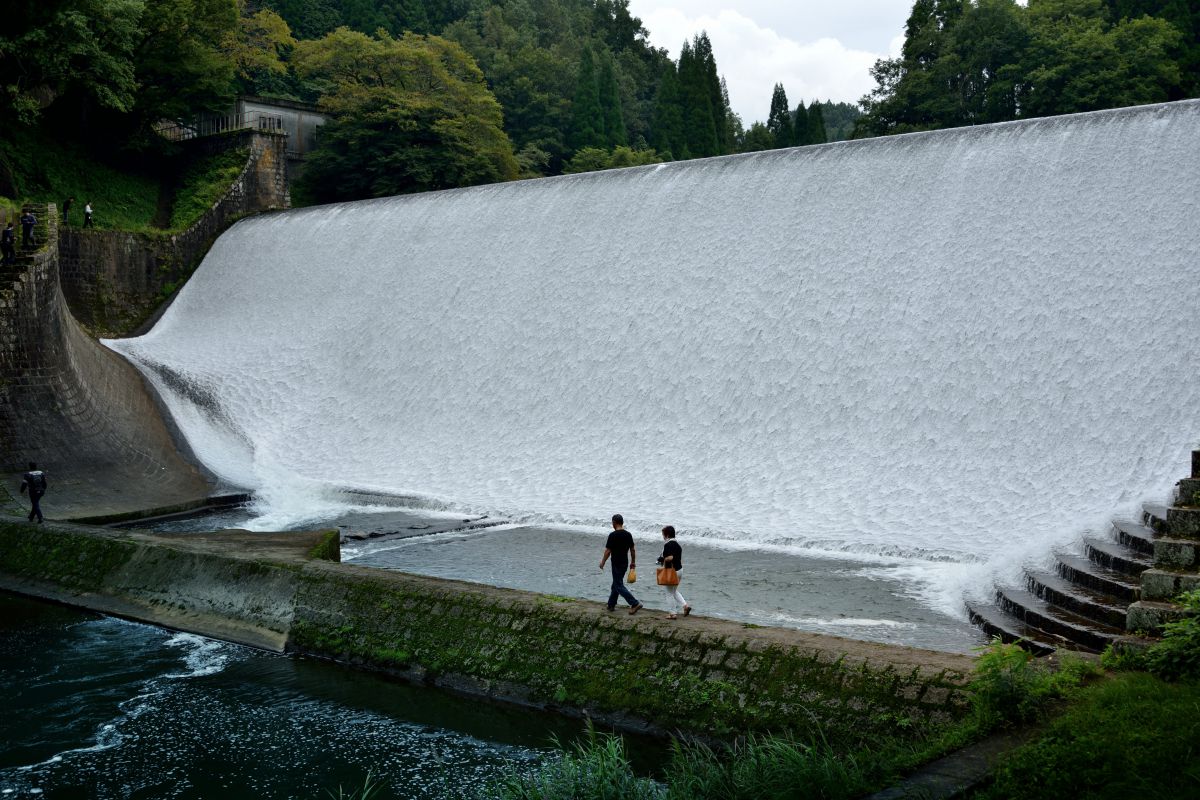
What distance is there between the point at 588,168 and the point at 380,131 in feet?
27.4

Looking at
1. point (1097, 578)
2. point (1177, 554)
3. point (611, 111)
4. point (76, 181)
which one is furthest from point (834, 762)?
point (611, 111)

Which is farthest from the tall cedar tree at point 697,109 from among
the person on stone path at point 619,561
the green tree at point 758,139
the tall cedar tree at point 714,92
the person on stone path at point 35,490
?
the person on stone path at point 619,561

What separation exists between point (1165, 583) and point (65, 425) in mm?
14984

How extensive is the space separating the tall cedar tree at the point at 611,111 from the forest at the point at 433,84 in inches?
11.7

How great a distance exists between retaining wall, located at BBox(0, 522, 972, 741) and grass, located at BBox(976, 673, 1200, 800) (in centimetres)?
93

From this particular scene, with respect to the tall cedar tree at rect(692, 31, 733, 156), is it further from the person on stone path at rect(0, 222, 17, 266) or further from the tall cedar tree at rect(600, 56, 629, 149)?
the person on stone path at rect(0, 222, 17, 266)

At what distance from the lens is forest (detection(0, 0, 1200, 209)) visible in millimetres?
26141

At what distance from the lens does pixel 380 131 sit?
30.3 m

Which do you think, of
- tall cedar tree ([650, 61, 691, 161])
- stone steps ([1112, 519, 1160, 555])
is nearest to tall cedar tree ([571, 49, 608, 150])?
tall cedar tree ([650, 61, 691, 161])

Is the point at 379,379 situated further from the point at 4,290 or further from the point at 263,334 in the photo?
the point at 4,290

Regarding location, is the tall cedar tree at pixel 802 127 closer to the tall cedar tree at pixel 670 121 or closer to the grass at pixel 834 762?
the tall cedar tree at pixel 670 121

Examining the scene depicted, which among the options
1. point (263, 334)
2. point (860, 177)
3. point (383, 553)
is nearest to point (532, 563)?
point (383, 553)

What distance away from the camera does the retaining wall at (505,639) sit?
590 centimetres

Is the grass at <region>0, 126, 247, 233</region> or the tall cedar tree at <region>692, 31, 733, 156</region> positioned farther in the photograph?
the tall cedar tree at <region>692, 31, 733, 156</region>
